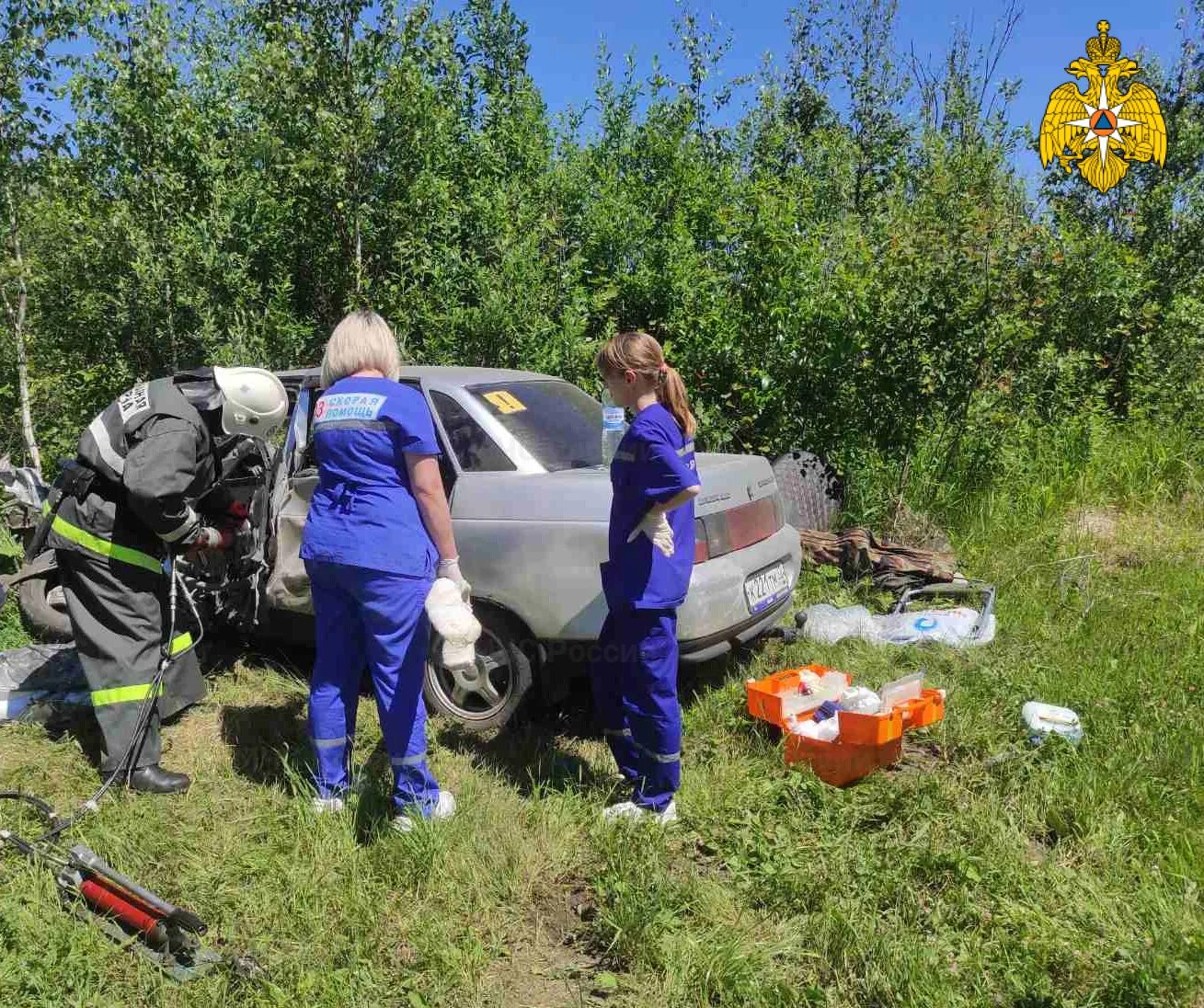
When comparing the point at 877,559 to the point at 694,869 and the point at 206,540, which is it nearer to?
the point at 694,869

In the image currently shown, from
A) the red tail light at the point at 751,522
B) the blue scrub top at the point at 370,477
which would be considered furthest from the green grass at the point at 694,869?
the blue scrub top at the point at 370,477

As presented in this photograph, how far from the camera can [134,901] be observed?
2598 mm

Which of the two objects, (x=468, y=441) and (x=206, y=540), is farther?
(x=468, y=441)

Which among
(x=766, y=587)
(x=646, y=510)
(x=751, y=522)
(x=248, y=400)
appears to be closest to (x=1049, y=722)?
(x=766, y=587)

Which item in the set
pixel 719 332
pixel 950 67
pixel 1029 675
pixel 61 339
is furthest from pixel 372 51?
pixel 950 67

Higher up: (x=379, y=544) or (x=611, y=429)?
(x=611, y=429)

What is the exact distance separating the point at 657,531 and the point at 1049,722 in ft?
6.62

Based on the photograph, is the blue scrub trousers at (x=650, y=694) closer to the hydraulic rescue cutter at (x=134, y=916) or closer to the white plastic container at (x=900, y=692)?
the white plastic container at (x=900, y=692)

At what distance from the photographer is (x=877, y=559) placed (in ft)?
18.7

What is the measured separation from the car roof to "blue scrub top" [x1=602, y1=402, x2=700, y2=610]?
1404 millimetres

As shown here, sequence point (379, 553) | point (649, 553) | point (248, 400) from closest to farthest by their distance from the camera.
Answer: point (379, 553) < point (649, 553) < point (248, 400)

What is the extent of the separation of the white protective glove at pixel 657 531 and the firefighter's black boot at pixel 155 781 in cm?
208

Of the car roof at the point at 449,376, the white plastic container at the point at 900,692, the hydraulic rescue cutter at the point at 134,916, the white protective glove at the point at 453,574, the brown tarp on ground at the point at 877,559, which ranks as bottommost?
the hydraulic rescue cutter at the point at 134,916

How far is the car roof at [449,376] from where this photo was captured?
425cm
